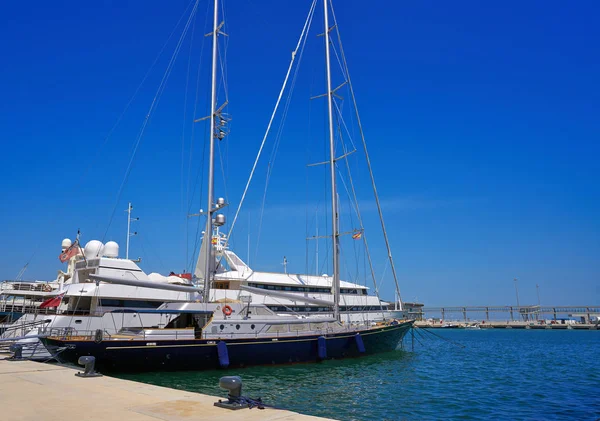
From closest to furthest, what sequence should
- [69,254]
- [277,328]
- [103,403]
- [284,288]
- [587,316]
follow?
[103,403], [277,328], [69,254], [284,288], [587,316]

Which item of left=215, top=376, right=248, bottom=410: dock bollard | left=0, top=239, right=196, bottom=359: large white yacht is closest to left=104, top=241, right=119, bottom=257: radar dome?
left=0, top=239, right=196, bottom=359: large white yacht

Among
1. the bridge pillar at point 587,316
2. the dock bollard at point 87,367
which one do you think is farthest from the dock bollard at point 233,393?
the bridge pillar at point 587,316

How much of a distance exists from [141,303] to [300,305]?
16.9m

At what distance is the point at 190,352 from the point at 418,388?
10.6 meters

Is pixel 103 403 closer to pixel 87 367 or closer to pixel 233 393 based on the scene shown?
pixel 233 393

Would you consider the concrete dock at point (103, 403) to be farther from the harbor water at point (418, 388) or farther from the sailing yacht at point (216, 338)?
the sailing yacht at point (216, 338)

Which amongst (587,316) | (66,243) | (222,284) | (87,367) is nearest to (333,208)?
(222,284)

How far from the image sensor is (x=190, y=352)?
2056 centimetres

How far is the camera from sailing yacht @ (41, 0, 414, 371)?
19.3 meters

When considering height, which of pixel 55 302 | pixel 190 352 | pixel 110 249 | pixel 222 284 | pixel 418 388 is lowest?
pixel 418 388

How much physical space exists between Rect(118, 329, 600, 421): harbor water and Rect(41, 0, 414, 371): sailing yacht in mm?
641

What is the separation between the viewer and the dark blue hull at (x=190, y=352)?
19078mm

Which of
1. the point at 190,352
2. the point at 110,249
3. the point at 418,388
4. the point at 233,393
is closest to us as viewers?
the point at 233,393

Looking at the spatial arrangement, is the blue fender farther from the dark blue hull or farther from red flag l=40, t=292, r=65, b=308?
red flag l=40, t=292, r=65, b=308
